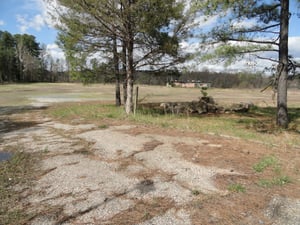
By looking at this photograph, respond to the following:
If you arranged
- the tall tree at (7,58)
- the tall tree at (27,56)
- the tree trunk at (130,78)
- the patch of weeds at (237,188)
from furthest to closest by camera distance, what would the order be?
1. the tall tree at (27,56)
2. the tall tree at (7,58)
3. the tree trunk at (130,78)
4. the patch of weeds at (237,188)

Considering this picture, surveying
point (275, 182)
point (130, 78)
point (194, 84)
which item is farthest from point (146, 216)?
point (194, 84)

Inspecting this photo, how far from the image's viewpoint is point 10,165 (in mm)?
4375

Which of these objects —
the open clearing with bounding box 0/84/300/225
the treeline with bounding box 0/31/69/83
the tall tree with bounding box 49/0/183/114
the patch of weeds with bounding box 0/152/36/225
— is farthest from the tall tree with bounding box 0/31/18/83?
the patch of weeds with bounding box 0/152/36/225

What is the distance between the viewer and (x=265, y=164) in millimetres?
4410

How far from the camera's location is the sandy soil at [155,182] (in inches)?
108

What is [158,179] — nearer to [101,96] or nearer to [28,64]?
[101,96]

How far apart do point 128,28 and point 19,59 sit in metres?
54.3

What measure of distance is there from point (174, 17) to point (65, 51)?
497 cm

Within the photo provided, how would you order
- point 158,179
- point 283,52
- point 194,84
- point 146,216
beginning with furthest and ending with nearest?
point 194,84
point 283,52
point 158,179
point 146,216

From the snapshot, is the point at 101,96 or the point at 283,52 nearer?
the point at 283,52

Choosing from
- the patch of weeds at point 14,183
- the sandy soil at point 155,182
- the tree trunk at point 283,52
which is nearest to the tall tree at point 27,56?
the sandy soil at point 155,182

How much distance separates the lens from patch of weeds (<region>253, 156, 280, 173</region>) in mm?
4223

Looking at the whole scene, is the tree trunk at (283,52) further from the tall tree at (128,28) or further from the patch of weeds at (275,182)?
the patch of weeds at (275,182)

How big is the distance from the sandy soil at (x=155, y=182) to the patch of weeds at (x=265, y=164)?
10 cm
